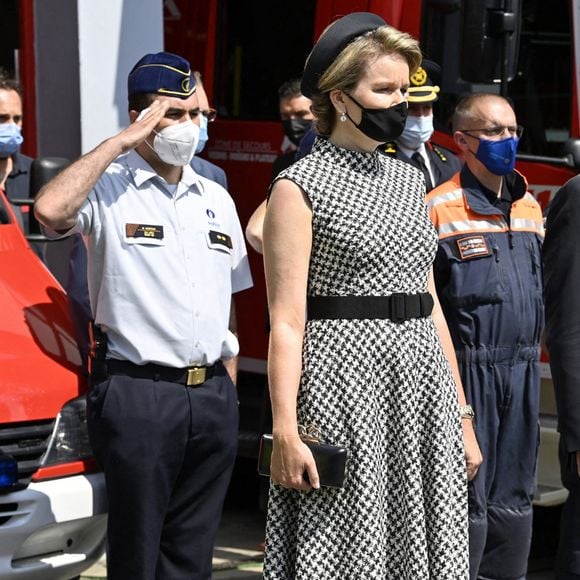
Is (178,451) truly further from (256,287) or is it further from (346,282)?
(256,287)

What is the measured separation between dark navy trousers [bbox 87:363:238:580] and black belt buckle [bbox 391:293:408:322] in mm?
914

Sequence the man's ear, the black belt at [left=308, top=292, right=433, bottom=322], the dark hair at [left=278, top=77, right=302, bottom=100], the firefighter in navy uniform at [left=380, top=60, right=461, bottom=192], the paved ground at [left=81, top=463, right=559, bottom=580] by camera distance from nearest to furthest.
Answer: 1. the black belt at [left=308, top=292, right=433, bottom=322]
2. the man's ear
3. the firefighter in navy uniform at [left=380, top=60, right=461, bottom=192]
4. the paved ground at [left=81, top=463, right=559, bottom=580]
5. the dark hair at [left=278, top=77, right=302, bottom=100]

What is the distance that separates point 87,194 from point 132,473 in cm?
84

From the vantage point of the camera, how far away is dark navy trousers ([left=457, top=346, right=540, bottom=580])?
4.87 m

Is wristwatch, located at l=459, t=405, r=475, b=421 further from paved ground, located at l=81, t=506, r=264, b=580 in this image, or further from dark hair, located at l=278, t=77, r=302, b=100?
dark hair, located at l=278, t=77, r=302, b=100

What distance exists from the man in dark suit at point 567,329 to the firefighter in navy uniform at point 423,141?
56.9 inches

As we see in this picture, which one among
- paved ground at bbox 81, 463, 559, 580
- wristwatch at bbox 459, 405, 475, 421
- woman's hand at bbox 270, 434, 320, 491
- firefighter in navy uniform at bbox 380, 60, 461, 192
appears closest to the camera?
woman's hand at bbox 270, 434, 320, 491

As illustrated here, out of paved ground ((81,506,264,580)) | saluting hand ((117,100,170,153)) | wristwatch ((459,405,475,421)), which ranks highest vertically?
saluting hand ((117,100,170,153))

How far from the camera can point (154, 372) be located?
4129mm

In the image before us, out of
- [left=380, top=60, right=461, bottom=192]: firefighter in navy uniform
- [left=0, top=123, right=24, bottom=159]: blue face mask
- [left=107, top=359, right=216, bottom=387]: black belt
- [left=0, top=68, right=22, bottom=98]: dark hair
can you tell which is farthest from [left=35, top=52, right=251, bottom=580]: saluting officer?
[left=0, top=68, right=22, bottom=98]: dark hair

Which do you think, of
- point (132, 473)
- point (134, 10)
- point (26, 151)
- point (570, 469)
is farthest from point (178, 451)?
point (26, 151)

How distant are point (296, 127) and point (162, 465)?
2.61 metres

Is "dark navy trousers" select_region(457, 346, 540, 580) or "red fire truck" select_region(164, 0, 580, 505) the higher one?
"red fire truck" select_region(164, 0, 580, 505)

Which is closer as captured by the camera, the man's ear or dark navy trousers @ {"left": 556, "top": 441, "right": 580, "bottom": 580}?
Answer: dark navy trousers @ {"left": 556, "top": 441, "right": 580, "bottom": 580}
